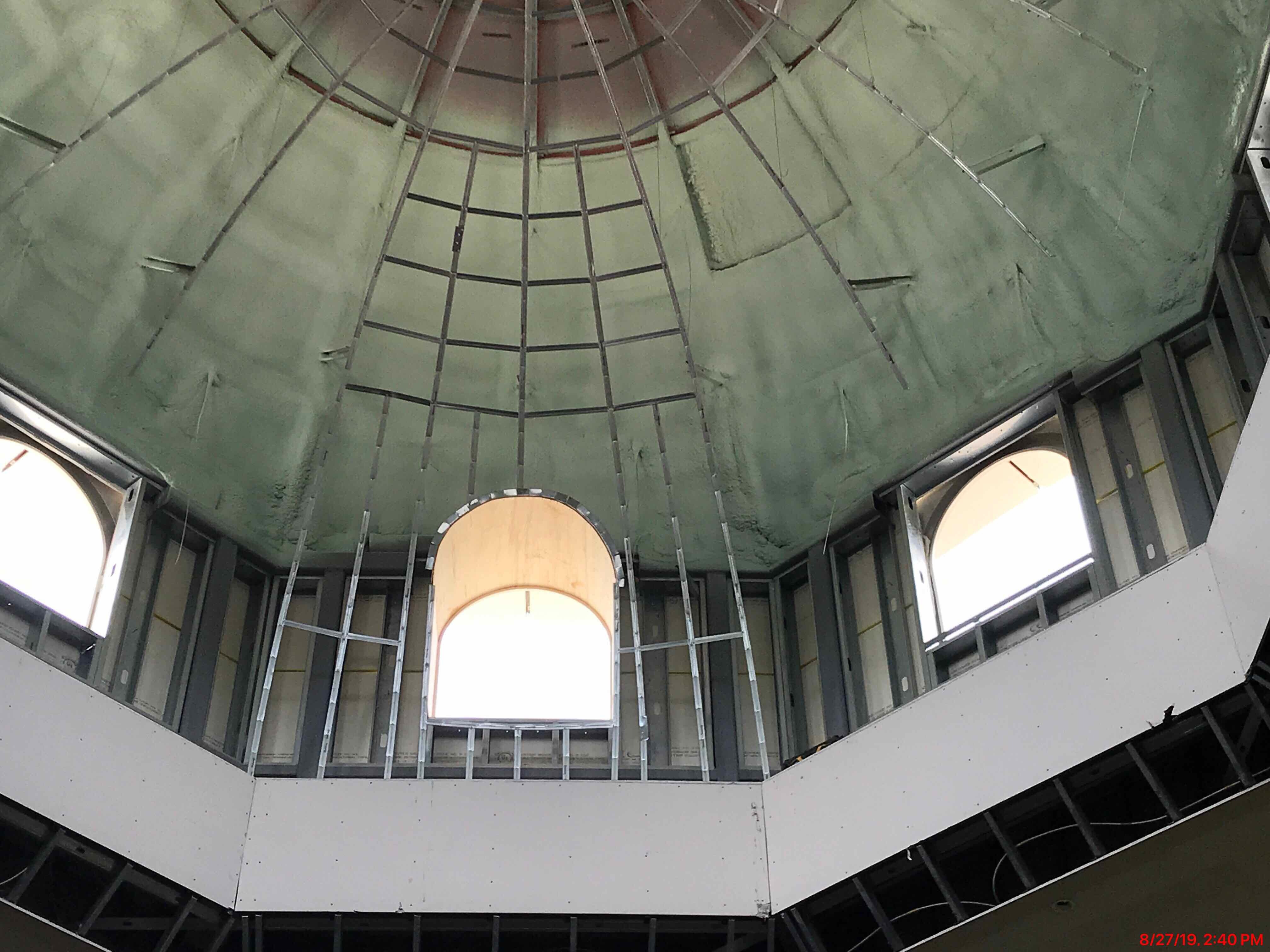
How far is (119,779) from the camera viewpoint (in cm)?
1216

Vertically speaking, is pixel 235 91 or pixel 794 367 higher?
pixel 235 91

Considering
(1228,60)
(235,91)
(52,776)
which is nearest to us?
(52,776)

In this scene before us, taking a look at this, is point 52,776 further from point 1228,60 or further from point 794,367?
point 1228,60

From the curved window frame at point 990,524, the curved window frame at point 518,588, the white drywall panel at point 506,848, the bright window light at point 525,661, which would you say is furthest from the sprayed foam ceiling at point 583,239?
the white drywall panel at point 506,848

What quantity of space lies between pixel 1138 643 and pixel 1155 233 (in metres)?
4.75

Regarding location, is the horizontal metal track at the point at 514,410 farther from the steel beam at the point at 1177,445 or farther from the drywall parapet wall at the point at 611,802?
the steel beam at the point at 1177,445

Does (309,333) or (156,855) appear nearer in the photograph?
(156,855)

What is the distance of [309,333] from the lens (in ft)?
52.2

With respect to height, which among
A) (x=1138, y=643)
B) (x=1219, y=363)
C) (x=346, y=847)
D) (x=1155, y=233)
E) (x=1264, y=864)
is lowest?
(x=1264, y=864)

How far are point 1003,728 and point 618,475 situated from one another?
584cm

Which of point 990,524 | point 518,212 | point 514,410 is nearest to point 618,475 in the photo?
point 514,410

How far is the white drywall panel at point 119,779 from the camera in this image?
11594 millimetres

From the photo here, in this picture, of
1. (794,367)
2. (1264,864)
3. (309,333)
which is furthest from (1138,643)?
(309,333)
